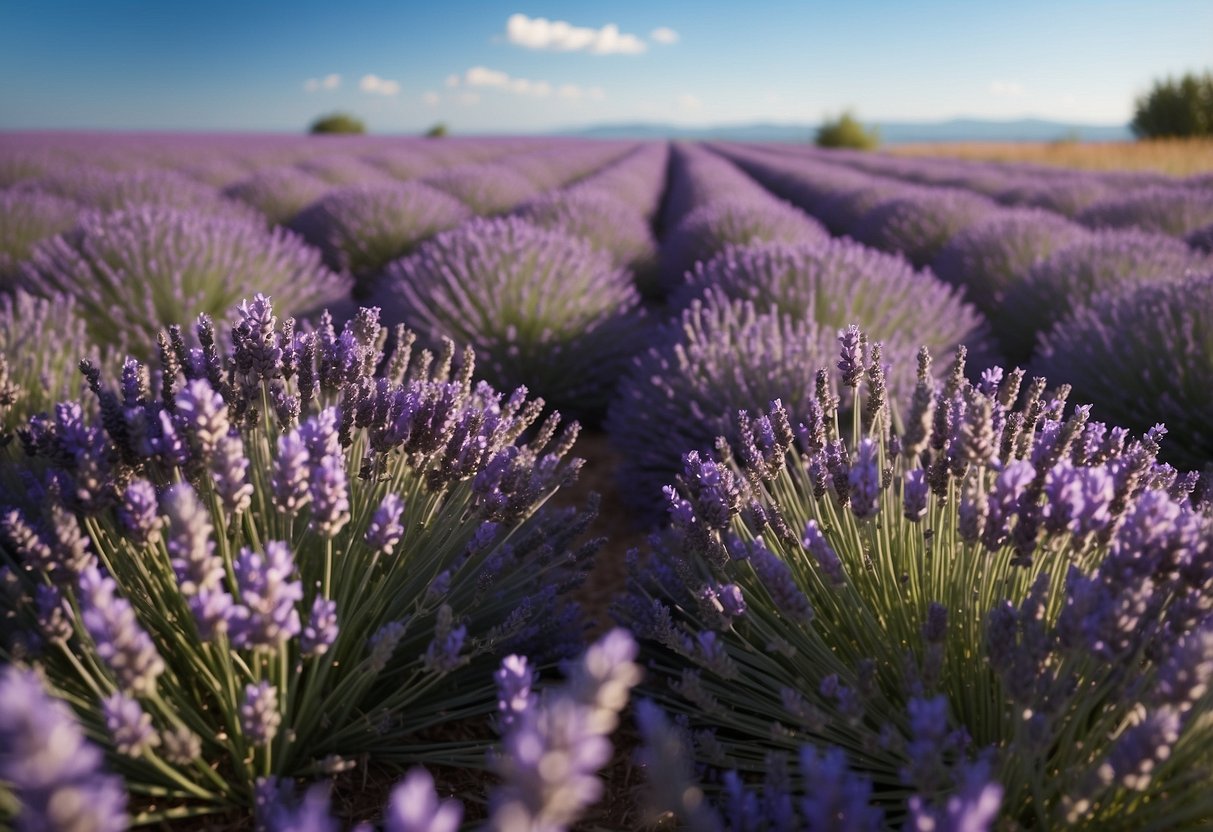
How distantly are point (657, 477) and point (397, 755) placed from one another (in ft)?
6.17

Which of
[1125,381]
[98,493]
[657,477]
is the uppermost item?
[98,493]

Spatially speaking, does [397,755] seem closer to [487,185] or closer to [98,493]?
[98,493]

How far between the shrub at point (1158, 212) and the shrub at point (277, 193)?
7376 millimetres

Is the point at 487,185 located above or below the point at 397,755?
above

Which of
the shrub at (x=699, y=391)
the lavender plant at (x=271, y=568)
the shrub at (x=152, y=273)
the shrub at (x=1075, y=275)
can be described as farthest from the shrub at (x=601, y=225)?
the lavender plant at (x=271, y=568)

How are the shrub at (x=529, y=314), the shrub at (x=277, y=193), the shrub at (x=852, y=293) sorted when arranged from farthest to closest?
the shrub at (x=277, y=193)
the shrub at (x=529, y=314)
the shrub at (x=852, y=293)

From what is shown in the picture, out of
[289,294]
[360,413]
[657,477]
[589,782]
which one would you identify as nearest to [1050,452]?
[589,782]

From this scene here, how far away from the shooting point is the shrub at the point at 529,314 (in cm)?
421

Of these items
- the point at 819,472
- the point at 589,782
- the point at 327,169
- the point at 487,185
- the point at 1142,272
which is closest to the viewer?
the point at 589,782

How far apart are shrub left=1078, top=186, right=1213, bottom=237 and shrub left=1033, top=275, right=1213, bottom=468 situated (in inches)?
144

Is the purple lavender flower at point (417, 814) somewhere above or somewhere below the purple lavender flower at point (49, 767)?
below

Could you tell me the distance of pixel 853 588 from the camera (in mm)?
1515

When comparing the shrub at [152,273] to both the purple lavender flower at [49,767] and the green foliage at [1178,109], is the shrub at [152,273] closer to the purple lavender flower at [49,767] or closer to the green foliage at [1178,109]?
the purple lavender flower at [49,767]

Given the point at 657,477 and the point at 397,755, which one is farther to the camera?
the point at 657,477
